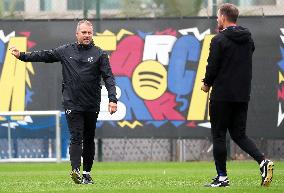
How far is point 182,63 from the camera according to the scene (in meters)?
19.9

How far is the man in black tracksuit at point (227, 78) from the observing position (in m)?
10.5

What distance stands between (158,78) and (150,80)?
16 centimetres

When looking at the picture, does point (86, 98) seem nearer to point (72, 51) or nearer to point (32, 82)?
point (72, 51)

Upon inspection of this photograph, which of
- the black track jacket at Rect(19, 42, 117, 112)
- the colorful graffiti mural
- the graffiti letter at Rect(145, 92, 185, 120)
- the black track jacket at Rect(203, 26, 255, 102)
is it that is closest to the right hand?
the black track jacket at Rect(19, 42, 117, 112)

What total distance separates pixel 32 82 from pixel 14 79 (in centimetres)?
36

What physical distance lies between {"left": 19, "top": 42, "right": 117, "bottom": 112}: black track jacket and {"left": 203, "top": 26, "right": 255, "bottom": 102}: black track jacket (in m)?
1.38

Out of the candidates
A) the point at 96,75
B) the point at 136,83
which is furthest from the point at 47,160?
the point at 96,75

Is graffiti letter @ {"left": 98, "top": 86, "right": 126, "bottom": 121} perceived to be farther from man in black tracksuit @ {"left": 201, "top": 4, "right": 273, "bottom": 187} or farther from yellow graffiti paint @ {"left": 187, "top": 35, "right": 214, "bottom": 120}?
man in black tracksuit @ {"left": 201, "top": 4, "right": 273, "bottom": 187}

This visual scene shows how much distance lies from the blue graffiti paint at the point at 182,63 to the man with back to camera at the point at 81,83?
27.6 feet

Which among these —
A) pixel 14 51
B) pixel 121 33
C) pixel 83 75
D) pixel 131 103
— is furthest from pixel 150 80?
pixel 14 51

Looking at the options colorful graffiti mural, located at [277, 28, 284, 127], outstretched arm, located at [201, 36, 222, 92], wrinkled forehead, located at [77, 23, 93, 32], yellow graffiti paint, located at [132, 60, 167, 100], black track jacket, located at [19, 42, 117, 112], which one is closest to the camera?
outstretched arm, located at [201, 36, 222, 92]

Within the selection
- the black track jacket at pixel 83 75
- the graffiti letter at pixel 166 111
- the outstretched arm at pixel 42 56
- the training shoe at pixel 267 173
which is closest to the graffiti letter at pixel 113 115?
the graffiti letter at pixel 166 111

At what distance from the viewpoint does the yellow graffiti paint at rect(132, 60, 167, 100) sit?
1997 cm

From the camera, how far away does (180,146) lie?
20.1 meters
